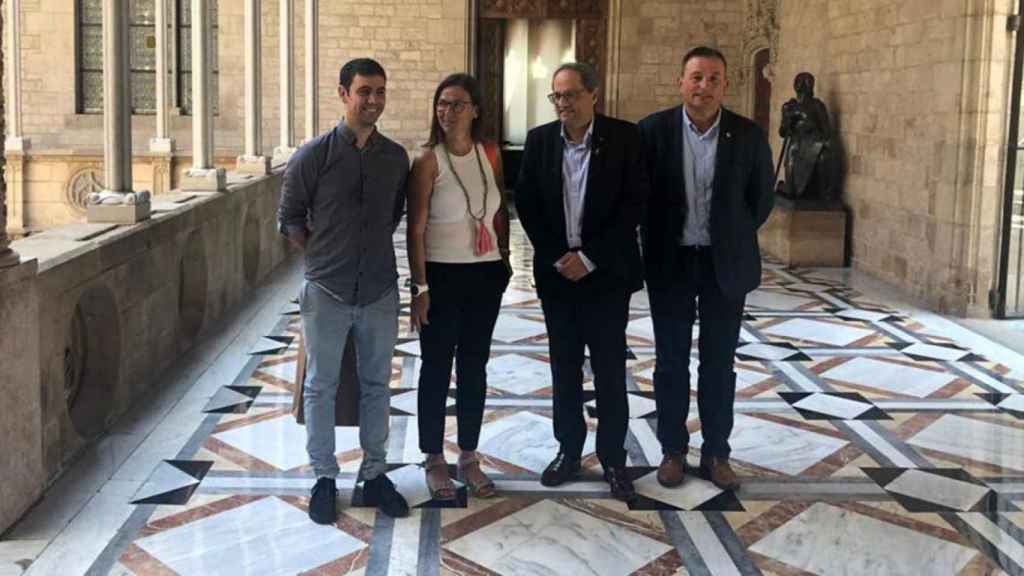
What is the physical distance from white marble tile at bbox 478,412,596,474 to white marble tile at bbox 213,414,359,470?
558 millimetres

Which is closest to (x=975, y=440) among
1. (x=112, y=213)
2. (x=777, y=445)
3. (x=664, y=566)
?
(x=777, y=445)

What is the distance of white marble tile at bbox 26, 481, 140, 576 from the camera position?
3.13 m

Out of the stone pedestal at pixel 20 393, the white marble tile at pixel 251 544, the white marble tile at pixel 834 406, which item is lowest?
the white marble tile at pixel 251 544

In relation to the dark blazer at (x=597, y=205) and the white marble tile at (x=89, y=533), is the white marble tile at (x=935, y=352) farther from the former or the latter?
the white marble tile at (x=89, y=533)

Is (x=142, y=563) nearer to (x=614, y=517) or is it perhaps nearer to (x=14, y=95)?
(x=614, y=517)

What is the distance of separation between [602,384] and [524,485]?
49 centimetres

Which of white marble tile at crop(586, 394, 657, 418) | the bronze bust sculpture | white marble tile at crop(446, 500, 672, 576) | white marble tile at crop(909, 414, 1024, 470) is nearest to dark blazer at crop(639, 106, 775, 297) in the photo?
white marble tile at crop(446, 500, 672, 576)

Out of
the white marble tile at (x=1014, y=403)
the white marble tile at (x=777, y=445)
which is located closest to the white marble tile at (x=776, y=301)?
the white marble tile at (x=1014, y=403)

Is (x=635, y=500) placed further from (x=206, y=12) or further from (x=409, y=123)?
(x=409, y=123)

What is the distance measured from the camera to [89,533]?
338 cm

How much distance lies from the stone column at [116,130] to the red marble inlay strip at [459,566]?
2721 millimetres

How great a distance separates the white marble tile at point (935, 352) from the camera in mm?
6289

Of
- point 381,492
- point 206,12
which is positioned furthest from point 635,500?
point 206,12

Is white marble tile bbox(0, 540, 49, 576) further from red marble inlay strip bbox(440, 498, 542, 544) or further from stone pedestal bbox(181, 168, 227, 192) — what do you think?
stone pedestal bbox(181, 168, 227, 192)
